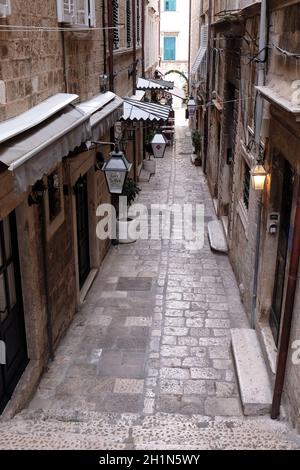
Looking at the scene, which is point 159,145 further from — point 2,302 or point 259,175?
point 2,302

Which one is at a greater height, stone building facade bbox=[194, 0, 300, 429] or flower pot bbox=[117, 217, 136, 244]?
stone building facade bbox=[194, 0, 300, 429]

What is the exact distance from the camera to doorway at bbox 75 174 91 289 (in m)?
9.88

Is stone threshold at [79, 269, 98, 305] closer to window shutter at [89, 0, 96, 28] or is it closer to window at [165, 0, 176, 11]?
window shutter at [89, 0, 96, 28]

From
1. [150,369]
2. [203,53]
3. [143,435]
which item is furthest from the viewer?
[203,53]

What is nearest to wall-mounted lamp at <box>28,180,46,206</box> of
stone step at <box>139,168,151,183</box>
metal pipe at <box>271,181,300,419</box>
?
metal pipe at <box>271,181,300,419</box>

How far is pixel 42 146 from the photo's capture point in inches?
181

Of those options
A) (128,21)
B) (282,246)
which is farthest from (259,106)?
(128,21)

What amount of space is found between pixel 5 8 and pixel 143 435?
14.8ft

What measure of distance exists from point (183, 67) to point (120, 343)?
4093 centimetres

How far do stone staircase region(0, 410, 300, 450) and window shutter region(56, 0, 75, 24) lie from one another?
5.42m

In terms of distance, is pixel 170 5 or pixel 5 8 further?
pixel 170 5

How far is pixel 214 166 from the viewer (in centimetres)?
1653

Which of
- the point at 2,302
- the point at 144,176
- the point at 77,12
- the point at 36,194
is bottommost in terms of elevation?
the point at 144,176

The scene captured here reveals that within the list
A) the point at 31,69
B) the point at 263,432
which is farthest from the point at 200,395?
the point at 31,69
